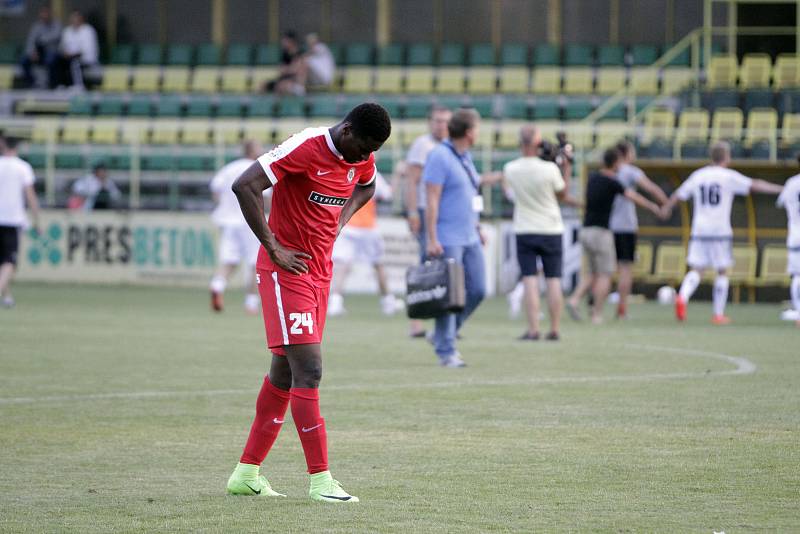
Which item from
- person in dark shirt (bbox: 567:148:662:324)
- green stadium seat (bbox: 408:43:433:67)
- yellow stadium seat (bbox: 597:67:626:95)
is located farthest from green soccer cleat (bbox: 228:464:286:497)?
green stadium seat (bbox: 408:43:433:67)

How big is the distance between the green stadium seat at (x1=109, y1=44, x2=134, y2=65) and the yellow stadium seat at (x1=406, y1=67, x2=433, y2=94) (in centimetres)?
722

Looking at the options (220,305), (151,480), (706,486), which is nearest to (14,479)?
(151,480)

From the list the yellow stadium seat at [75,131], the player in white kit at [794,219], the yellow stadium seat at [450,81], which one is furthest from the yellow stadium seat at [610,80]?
the player in white kit at [794,219]

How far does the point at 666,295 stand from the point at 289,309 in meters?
17.3

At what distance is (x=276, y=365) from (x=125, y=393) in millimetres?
3941

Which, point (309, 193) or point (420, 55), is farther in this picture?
point (420, 55)

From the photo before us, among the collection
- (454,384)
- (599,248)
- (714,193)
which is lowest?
(454,384)

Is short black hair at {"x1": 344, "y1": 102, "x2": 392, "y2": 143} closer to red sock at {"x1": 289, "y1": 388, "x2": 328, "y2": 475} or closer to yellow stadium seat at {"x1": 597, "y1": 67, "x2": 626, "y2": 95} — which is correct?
red sock at {"x1": 289, "y1": 388, "x2": 328, "y2": 475}

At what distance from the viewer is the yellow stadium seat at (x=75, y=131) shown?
29922 millimetres

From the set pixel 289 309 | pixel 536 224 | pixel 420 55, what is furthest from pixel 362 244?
pixel 420 55

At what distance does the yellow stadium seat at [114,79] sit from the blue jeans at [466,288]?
2241 cm

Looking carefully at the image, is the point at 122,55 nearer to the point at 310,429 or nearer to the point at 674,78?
the point at 674,78

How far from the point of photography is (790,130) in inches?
953

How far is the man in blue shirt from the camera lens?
39.7ft
